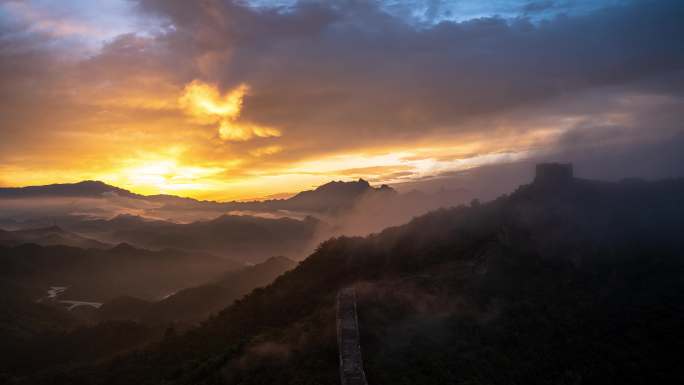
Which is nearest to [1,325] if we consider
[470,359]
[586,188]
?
[470,359]

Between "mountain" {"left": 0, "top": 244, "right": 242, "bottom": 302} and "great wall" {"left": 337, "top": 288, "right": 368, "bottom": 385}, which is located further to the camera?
"mountain" {"left": 0, "top": 244, "right": 242, "bottom": 302}

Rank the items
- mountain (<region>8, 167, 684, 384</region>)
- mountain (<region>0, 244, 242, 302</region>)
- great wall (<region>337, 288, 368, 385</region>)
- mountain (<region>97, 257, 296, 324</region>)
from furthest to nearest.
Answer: mountain (<region>0, 244, 242, 302</region>) → mountain (<region>97, 257, 296, 324</region>) → mountain (<region>8, 167, 684, 384</region>) → great wall (<region>337, 288, 368, 385</region>)

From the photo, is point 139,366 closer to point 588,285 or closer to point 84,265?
point 588,285

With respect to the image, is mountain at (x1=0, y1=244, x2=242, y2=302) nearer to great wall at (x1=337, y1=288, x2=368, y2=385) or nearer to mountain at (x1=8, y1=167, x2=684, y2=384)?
mountain at (x1=8, y1=167, x2=684, y2=384)

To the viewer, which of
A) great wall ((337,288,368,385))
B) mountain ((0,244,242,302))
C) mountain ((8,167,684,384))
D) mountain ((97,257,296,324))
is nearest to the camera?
great wall ((337,288,368,385))

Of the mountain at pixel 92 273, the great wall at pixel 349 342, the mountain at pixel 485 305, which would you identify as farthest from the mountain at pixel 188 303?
the great wall at pixel 349 342

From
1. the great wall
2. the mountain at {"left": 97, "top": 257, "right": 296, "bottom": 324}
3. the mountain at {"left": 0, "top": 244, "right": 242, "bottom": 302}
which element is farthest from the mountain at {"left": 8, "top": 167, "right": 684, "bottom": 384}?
the mountain at {"left": 0, "top": 244, "right": 242, "bottom": 302}

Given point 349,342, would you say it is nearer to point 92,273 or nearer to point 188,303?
point 188,303
